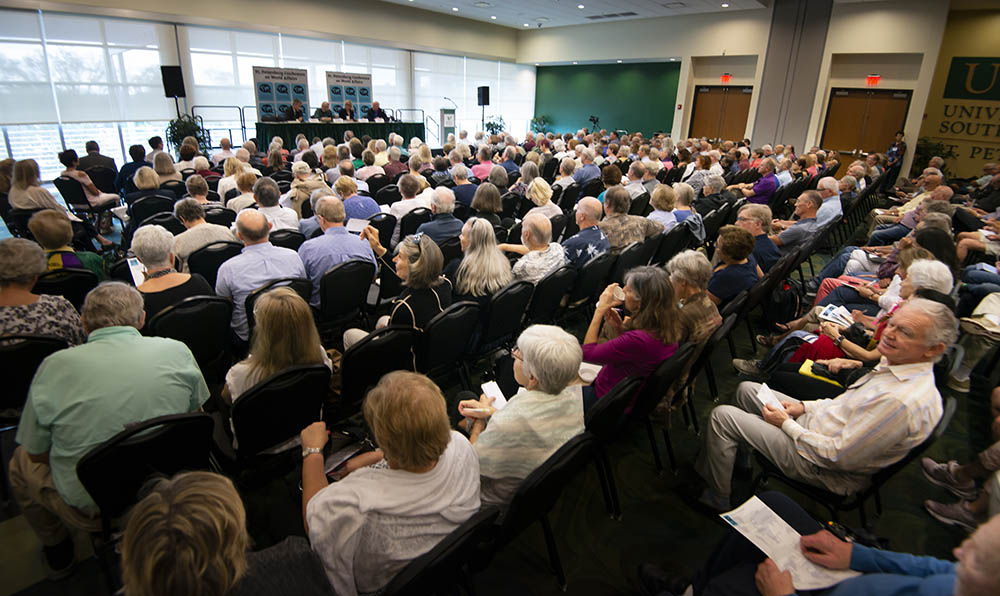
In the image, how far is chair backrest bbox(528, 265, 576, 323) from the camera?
363 centimetres

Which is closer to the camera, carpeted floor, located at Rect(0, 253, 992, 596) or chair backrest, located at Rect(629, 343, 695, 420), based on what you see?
carpeted floor, located at Rect(0, 253, 992, 596)

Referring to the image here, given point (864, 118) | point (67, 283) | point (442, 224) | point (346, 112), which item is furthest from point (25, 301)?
point (864, 118)

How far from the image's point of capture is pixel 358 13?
15.8 meters

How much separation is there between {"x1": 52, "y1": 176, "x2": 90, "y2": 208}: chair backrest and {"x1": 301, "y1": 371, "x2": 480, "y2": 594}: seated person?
8619 mm

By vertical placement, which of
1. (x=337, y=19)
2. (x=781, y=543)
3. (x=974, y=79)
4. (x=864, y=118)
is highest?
(x=337, y=19)

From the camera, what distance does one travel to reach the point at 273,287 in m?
3.29

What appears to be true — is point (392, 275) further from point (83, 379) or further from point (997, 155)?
point (997, 155)

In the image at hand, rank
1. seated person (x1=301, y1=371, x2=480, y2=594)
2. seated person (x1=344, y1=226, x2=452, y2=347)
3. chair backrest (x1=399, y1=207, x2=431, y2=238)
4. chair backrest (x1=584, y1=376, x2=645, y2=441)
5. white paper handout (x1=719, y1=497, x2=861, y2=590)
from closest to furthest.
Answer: seated person (x1=301, y1=371, x2=480, y2=594), white paper handout (x1=719, y1=497, x2=861, y2=590), chair backrest (x1=584, y1=376, x2=645, y2=441), seated person (x1=344, y1=226, x2=452, y2=347), chair backrest (x1=399, y1=207, x2=431, y2=238)

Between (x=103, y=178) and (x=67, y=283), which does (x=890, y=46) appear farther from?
(x=103, y=178)

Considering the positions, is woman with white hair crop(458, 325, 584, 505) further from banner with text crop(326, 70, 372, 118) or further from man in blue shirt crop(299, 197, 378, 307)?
banner with text crop(326, 70, 372, 118)

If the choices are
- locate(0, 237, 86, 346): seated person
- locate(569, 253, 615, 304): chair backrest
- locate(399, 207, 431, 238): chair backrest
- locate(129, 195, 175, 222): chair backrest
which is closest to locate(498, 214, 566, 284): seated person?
locate(569, 253, 615, 304): chair backrest

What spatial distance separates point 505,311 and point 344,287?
128cm

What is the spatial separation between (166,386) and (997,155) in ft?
60.7

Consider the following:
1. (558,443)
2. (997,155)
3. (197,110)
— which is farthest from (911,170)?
(197,110)
